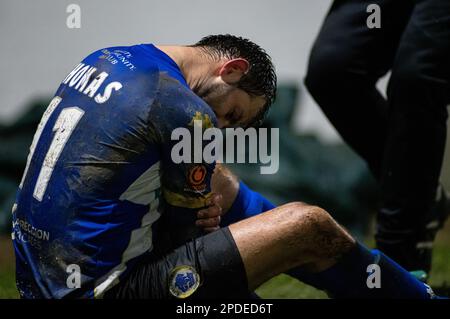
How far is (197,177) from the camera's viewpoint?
8.54 feet

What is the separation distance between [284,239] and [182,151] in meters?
0.43

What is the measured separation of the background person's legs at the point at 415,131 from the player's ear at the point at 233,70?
87 centimetres

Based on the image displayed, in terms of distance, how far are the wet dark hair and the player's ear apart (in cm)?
2

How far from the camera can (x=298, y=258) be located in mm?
2629

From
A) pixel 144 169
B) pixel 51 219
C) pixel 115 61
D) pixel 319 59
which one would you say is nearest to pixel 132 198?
pixel 144 169

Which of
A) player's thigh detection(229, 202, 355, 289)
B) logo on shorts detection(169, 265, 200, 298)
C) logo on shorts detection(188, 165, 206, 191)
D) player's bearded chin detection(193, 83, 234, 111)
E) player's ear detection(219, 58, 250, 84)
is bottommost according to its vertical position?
logo on shorts detection(169, 265, 200, 298)

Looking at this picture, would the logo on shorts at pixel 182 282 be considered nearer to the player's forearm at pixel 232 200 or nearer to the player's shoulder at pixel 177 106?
the player's shoulder at pixel 177 106

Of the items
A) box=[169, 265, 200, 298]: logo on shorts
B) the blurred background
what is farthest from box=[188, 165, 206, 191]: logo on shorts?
the blurred background

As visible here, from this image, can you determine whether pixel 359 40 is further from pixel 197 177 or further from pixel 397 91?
pixel 197 177

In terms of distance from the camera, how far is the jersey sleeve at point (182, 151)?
2527mm

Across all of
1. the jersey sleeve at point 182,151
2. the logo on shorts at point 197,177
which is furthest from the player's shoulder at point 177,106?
the logo on shorts at point 197,177

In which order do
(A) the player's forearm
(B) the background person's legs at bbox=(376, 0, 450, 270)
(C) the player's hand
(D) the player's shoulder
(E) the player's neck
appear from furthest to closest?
(B) the background person's legs at bbox=(376, 0, 450, 270), (A) the player's forearm, (E) the player's neck, (C) the player's hand, (D) the player's shoulder

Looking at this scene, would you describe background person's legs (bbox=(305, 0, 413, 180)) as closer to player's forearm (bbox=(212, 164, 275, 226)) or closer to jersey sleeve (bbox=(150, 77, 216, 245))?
player's forearm (bbox=(212, 164, 275, 226))

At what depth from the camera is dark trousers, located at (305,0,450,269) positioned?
11.0ft
